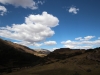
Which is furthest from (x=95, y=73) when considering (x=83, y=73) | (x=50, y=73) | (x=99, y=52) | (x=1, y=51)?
(x=1, y=51)

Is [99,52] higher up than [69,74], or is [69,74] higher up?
[99,52]

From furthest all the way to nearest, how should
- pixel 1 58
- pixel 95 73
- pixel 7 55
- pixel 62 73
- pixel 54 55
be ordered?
pixel 7 55, pixel 1 58, pixel 54 55, pixel 62 73, pixel 95 73

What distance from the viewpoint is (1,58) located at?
2657 inches

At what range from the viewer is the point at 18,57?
75188 millimetres

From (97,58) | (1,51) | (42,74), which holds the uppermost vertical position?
(1,51)

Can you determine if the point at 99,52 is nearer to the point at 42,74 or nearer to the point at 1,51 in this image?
the point at 42,74

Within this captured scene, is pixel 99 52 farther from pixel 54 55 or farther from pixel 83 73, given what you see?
pixel 54 55

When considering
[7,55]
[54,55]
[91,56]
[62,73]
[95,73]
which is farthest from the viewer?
[7,55]

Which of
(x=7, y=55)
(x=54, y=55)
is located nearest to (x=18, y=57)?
(x=7, y=55)

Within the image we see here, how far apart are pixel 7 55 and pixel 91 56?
2008 inches

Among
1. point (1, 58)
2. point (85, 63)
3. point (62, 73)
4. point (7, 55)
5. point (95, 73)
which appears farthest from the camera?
point (7, 55)

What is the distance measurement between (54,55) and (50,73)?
30.7 meters

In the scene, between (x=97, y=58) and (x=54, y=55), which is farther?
(x=54, y=55)

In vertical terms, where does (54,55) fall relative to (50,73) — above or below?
above
